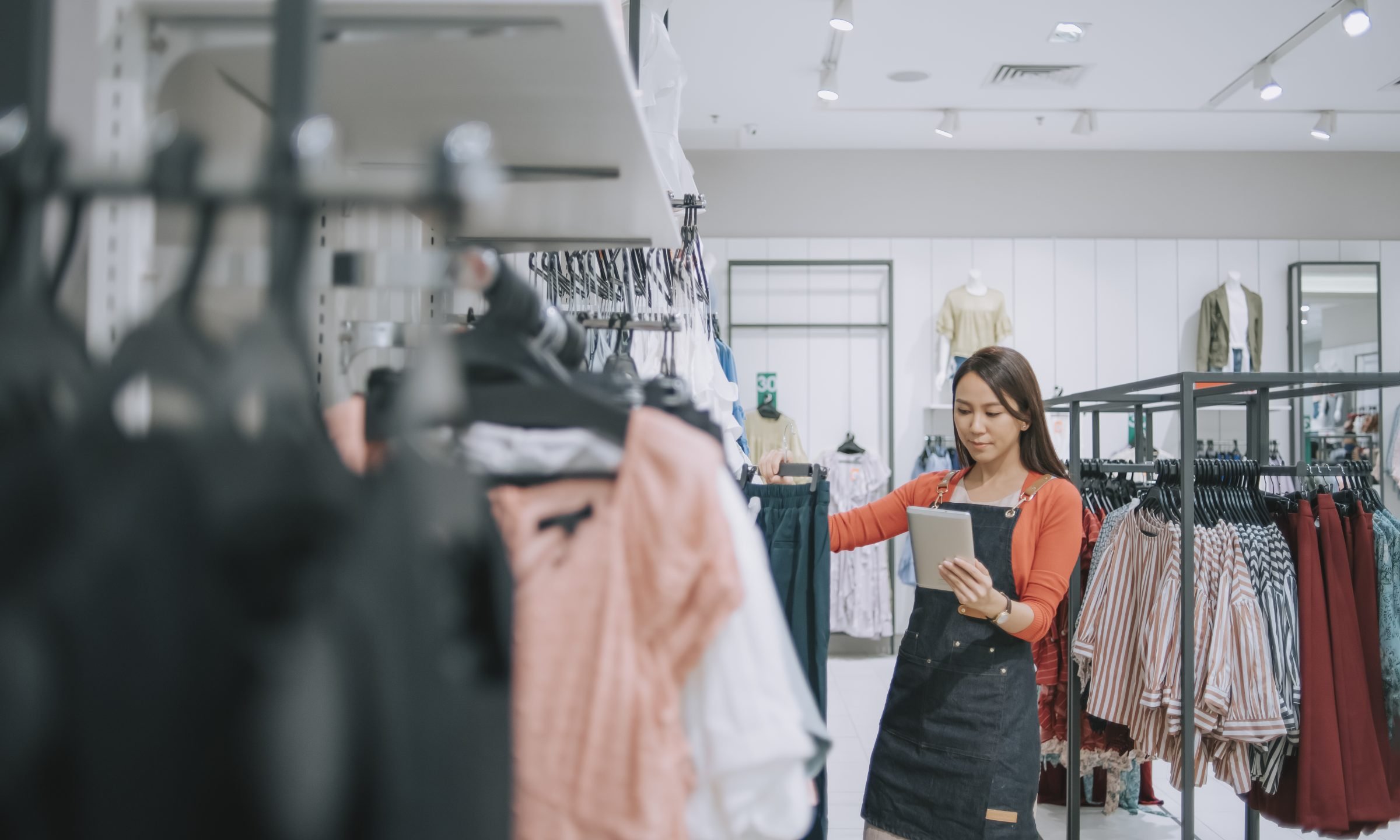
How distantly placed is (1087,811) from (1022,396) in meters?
2.02

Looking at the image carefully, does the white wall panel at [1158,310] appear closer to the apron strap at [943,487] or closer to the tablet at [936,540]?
the apron strap at [943,487]

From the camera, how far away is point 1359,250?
571cm

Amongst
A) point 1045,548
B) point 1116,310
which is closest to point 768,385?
point 1116,310

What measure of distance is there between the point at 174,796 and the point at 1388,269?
23.8 feet

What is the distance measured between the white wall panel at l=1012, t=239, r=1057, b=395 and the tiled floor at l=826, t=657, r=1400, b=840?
2.74 m

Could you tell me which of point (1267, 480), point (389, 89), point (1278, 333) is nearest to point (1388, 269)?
point (1278, 333)

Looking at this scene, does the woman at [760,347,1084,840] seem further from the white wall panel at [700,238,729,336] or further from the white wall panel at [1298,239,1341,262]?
the white wall panel at [1298,239,1341,262]

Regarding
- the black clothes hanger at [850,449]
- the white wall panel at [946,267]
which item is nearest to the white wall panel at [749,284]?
the black clothes hanger at [850,449]

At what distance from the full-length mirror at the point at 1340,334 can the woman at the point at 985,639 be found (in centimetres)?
482

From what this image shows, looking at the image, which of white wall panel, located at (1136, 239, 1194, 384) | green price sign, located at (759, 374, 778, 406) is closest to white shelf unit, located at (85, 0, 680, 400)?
green price sign, located at (759, 374, 778, 406)

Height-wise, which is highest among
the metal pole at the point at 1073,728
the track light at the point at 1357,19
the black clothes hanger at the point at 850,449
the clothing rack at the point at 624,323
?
the track light at the point at 1357,19

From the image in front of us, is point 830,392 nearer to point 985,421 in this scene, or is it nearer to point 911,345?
point 911,345

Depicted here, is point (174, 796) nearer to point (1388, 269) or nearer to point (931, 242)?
point (931, 242)

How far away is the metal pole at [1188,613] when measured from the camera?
207 cm
